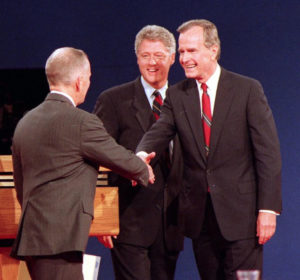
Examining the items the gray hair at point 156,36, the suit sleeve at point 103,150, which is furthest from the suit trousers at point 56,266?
the gray hair at point 156,36

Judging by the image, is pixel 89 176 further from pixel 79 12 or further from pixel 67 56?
pixel 79 12

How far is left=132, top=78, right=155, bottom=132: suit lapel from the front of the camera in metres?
3.25

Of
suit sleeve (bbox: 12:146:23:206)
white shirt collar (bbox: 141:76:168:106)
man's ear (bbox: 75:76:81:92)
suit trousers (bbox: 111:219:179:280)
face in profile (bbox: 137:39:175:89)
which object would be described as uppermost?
face in profile (bbox: 137:39:175:89)

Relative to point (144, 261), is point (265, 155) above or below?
above

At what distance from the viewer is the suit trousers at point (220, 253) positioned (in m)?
2.86

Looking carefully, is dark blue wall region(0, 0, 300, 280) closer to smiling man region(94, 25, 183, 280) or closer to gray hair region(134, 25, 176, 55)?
gray hair region(134, 25, 176, 55)

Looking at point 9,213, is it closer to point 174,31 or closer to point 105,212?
point 105,212

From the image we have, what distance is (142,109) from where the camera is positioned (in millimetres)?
3270

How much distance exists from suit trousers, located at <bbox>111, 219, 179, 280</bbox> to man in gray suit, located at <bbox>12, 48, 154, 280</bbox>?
68 centimetres

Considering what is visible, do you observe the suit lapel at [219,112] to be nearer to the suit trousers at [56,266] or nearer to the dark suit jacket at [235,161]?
the dark suit jacket at [235,161]

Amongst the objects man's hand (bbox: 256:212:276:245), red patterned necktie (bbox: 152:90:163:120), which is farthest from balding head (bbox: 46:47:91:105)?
man's hand (bbox: 256:212:276:245)

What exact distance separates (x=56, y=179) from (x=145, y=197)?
0.83 m

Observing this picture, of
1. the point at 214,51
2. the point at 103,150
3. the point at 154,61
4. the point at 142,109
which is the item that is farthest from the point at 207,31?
the point at 103,150

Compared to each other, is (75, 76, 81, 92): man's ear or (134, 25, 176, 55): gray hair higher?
(134, 25, 176, 55): gray hair
